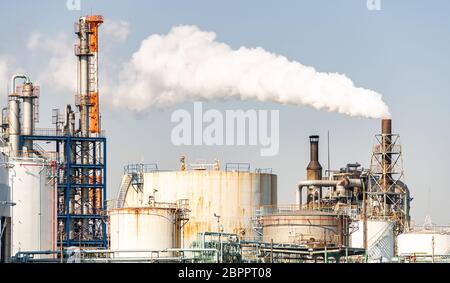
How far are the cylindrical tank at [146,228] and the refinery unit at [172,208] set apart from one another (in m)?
0.06

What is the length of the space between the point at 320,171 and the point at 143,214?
71.4ft

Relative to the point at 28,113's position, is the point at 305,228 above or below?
below

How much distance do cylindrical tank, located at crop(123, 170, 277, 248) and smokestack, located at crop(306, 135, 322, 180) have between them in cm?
1071

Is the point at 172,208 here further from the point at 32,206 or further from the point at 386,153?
the point at 386,153

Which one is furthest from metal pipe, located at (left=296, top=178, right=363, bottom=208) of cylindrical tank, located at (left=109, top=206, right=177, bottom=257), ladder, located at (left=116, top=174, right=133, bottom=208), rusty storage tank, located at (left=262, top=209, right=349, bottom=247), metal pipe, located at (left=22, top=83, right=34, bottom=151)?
metal pipe, located at (left=22, top=83, right=34, bottom=151)

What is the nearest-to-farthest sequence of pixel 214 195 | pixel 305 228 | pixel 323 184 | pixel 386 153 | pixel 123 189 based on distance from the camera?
pixel 305 228 → pixel 214 195 → pixel 123 189 → pixel 323 184 → pixel 386 153

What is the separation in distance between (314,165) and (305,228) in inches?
588

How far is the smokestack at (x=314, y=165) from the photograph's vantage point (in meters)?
81.7

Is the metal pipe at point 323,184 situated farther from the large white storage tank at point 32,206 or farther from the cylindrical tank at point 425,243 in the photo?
the large white storage tank at point 32,206

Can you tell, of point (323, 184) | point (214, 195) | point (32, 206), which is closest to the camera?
point (32, 206)

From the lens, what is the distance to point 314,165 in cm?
8200

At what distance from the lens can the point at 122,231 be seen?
64000 millimetres

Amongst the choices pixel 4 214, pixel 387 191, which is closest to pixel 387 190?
pixel 387 191
